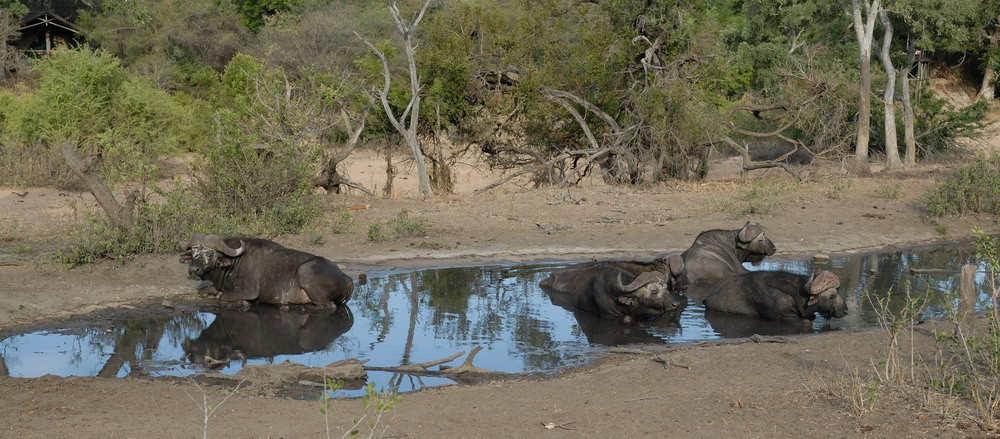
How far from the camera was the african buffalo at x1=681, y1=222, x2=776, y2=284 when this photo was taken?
11.9 m

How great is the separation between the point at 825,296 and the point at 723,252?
2.83m

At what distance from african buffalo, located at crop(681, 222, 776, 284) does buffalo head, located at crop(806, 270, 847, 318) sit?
76.3 inches

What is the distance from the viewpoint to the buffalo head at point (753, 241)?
41.2 feet

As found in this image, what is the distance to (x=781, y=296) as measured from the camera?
9.80 meters

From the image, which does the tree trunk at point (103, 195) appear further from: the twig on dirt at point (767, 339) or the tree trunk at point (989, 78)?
the tree trunk at point (989, 78)

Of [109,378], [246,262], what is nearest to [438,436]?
[109,378]

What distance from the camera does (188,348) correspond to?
8.74 m

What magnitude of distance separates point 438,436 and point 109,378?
314cm

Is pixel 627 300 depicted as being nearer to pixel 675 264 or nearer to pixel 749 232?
pixel 675 264

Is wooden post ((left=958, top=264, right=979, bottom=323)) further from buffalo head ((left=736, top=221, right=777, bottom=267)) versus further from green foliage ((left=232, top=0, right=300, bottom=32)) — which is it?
green foliage ((left=232, top=0, right=300, bottom=32))

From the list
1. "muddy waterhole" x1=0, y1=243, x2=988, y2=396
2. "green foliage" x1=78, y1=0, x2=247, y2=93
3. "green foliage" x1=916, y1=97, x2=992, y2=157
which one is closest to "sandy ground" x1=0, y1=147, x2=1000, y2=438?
"muddy waterhole" x1=0, y1=243, x2=988, y2=396

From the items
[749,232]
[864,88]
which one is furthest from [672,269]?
[864,88]

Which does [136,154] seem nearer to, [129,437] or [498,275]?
[498,275]

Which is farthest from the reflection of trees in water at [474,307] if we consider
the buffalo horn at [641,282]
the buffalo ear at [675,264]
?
the buffalo ear at [675,264]
